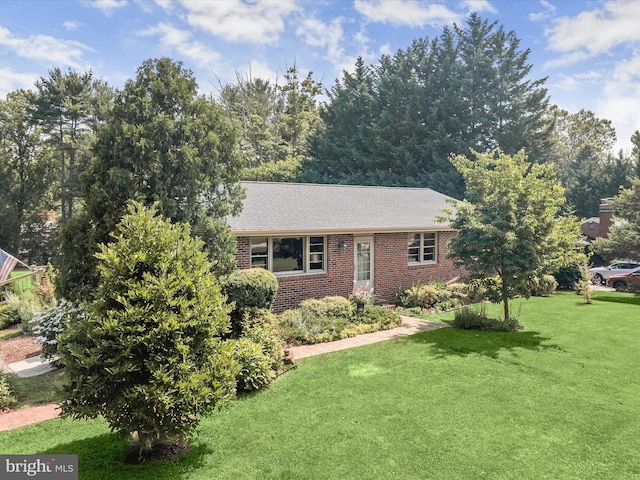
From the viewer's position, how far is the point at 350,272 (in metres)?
14.7

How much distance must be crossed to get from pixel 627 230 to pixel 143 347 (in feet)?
89.6

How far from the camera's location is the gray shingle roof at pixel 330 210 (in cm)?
1311

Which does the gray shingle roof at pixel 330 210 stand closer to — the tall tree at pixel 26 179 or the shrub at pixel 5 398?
the shrub at pixel 5 398

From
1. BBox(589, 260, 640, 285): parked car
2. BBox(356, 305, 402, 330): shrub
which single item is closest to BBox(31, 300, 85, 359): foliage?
BBox(356, 305, 402, 330): shrub

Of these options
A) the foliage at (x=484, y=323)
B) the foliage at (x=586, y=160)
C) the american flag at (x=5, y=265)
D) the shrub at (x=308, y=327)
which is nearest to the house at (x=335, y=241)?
the shrub at (x=308, y=327)

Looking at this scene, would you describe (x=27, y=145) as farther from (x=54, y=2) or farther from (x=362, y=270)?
(x=362, y=270)

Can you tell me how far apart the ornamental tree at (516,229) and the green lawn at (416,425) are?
8.17ft

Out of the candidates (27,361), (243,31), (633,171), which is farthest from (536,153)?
(27,361)

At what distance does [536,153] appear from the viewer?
33219 mm

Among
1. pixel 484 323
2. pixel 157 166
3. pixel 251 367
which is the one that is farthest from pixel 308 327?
pixel 157 166

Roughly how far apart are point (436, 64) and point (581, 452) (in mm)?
38216

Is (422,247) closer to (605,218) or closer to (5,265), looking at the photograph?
(5,265)

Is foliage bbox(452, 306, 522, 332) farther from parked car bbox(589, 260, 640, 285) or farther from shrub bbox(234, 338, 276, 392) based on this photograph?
parked car bbox(589, 260, 640, 285)

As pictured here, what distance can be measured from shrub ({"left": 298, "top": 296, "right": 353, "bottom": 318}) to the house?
3.54ft
